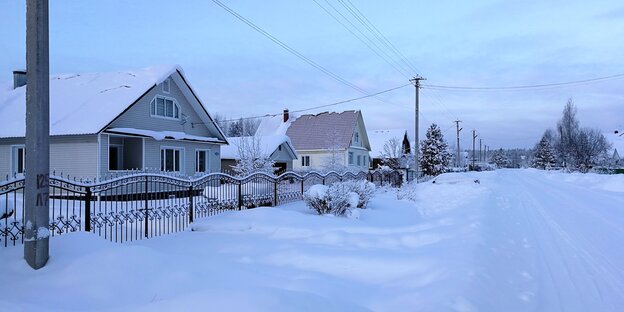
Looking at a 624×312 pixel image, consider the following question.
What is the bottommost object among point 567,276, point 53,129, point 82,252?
point 567,276

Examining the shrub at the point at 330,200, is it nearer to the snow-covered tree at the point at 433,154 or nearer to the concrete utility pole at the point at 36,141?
the concrete utility pole at the point at 36,141

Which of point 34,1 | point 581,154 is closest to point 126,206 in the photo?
point 34,1

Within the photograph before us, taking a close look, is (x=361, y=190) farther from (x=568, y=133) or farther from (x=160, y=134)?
(x=568, y=133)

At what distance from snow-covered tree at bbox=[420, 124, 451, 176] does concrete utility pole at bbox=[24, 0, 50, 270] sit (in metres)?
44.2

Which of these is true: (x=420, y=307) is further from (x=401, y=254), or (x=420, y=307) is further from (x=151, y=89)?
(x=151, y=89)

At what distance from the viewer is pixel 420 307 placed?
4.80 meters

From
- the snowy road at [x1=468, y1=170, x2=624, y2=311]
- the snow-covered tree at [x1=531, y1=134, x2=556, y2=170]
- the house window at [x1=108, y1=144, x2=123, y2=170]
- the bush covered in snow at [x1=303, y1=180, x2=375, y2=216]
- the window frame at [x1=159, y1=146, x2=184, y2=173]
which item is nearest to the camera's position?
the snowy road at [x1=468, y1=170, x2=624, y2=311]

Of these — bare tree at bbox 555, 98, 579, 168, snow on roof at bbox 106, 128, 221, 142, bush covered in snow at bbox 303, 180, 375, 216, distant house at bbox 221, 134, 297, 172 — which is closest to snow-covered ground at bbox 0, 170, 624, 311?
bush covered in snow at bbox 303, 180, 375, 216

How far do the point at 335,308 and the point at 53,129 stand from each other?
1793 cm

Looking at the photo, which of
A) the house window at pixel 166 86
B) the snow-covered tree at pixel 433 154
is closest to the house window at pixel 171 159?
the house window at pixel 166 86

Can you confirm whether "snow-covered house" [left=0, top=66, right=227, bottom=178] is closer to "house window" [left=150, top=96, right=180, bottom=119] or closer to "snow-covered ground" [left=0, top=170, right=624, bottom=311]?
"house window" [left=150, top=96, right=180, bottom=119]

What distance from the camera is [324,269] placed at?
247 inches

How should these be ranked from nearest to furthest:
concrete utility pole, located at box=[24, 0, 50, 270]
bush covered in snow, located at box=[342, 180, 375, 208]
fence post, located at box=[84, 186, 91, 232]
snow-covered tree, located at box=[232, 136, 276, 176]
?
concrete utility pole, located at box=[24, 0, 50, 270] → fence post, located at box=[84, 186, 91, 232] → bush covered in snow, located at box=[342, 180, 375, 208] → snow-covered tree, located at box=[232, 136, 276, 176]

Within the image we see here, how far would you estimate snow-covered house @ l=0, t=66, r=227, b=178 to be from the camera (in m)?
18.1
